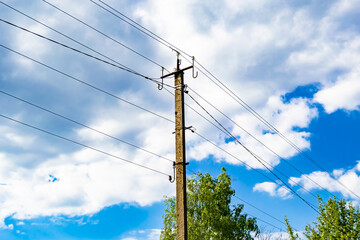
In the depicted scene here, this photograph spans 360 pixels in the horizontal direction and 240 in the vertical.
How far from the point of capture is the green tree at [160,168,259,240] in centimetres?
2964

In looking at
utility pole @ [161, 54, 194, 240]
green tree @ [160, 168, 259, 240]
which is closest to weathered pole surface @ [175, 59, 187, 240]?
utility pole @ [161, 54, 194, 240]

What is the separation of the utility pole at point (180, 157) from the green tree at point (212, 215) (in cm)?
1824

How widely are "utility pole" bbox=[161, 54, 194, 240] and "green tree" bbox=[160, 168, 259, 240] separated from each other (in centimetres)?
1824

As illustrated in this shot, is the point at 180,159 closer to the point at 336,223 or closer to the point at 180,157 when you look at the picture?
the point at 180,157

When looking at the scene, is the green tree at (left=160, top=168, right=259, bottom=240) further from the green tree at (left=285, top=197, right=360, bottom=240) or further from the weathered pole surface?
the weathered pole surface

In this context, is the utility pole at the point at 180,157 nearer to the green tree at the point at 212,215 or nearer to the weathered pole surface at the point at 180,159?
the weathered pole surface at the point at 180,159

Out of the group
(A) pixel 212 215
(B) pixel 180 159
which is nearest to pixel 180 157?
(B) pixel 180 159

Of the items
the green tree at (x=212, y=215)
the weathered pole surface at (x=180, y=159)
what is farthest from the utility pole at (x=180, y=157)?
the green tree at (x=212, y=215)

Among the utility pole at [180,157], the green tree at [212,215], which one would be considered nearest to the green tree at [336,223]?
the green tree at [212,215]

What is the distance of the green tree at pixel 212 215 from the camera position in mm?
29641

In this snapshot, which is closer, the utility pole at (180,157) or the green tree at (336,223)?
the utility pole at (180,157)

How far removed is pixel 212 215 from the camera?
30000 mm

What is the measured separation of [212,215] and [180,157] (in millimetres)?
18986

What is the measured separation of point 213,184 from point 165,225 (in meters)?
5.88
